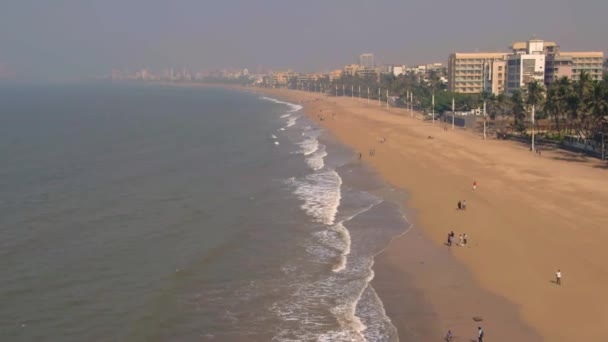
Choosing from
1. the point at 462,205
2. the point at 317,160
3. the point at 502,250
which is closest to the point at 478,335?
the point at 502,250

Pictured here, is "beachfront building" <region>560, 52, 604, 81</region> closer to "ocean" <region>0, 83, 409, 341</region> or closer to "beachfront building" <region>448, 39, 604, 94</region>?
"beachfront building" <region>448, 39, 604, 94</region>

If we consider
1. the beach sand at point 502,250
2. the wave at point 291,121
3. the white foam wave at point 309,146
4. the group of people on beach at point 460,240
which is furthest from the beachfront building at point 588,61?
the group of people on beach at point 460,240

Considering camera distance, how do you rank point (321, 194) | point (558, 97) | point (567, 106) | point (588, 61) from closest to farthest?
point (321, 194) < point (567, 106) < point (558, 97) < point (588, 61)

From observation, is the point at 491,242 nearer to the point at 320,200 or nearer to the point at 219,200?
the point at 320,200

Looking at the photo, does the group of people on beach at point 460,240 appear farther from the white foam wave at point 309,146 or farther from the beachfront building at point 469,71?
the beachfront building at point 469,71

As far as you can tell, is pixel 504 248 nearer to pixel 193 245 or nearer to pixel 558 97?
pixel 193 245

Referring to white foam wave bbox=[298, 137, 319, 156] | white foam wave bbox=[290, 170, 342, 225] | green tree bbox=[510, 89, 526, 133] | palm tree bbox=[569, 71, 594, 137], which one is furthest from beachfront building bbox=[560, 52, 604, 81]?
white foam wave bbox=[290, 170, 342, 225]

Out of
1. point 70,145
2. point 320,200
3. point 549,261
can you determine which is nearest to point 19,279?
point 320,200
